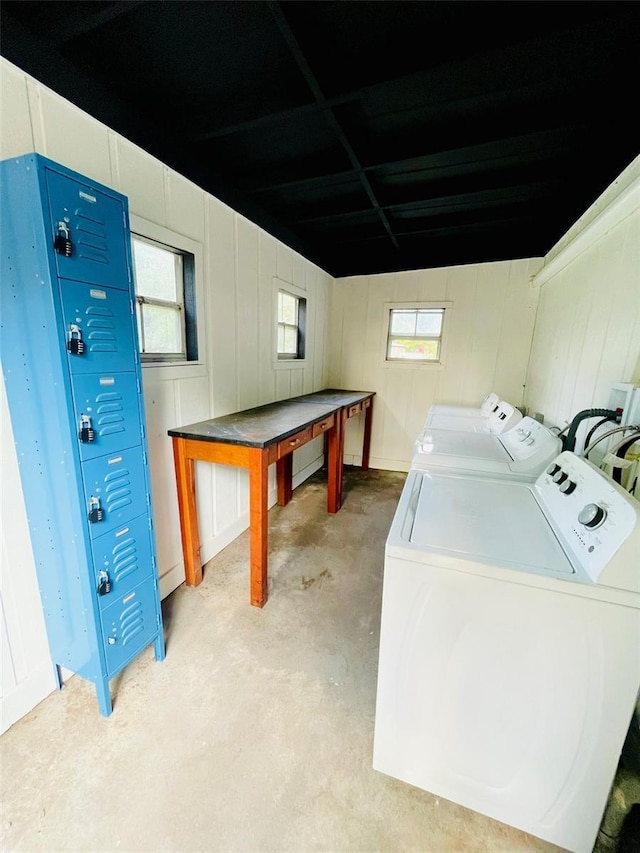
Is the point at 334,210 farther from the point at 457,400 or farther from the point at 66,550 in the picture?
the point at 66,550

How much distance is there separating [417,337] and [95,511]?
3.57 meters

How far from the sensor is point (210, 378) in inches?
86.9

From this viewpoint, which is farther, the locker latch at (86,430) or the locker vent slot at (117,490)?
the locker vent slot at (117,490)

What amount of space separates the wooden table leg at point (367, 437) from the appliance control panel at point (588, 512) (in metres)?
2.81

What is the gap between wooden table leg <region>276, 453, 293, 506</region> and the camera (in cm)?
318

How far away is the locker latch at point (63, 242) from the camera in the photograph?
3.41ft

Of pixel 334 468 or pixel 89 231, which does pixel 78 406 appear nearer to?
pixel 89 231

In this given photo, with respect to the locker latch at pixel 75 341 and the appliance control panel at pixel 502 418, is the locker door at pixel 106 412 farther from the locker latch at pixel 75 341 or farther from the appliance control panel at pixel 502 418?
the appliance control panel at pixel 502 418

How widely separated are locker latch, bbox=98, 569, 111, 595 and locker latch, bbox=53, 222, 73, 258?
1093 mm

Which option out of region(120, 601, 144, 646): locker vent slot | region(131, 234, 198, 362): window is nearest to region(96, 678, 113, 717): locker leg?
region(120, 601, 144, 646): locker vent slot

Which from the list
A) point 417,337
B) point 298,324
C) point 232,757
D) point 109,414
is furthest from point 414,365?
point 232,757

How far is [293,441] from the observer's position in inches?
83.2

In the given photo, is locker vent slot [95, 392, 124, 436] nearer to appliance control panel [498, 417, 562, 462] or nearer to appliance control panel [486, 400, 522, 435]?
appliance control panel [498, 417, 562, 462]

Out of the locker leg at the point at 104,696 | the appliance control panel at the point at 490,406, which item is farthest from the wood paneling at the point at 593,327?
the locker leg at the point at 104,696
